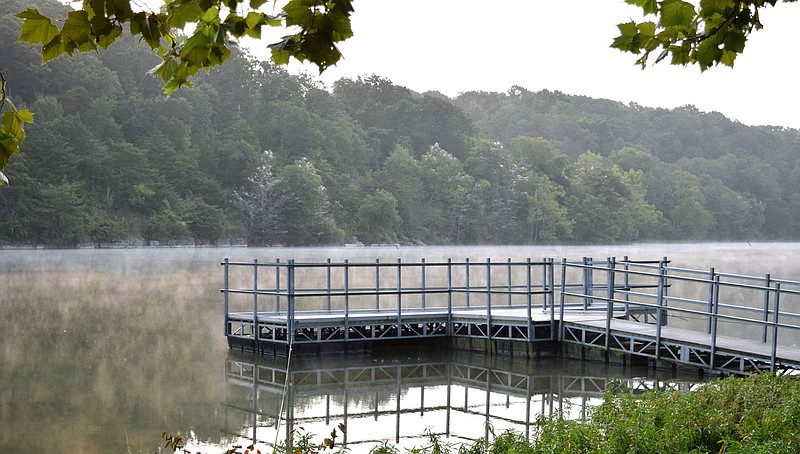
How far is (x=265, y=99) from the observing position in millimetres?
81312

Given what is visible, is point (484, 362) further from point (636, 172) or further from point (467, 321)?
point (636, 172)

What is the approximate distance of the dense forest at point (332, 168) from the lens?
63406 millimetres

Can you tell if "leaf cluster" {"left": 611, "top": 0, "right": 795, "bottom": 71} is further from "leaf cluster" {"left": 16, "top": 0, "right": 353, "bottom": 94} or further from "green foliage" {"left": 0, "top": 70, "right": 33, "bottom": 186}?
"green foliage" {"left": 0, "top": 70, "right": 33, "bottom": 186}

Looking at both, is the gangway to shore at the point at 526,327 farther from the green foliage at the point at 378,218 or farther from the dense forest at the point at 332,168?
the green foliage at the point at 378,218

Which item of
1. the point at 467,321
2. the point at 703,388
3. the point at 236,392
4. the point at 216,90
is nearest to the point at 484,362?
the point at 467,321

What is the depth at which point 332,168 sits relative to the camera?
76938 millimetres

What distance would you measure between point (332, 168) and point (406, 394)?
6373 cm

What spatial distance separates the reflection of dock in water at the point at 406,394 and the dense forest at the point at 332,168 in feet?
128

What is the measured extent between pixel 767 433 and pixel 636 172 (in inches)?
3596

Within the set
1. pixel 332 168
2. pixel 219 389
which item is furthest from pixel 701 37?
pixel 332 168

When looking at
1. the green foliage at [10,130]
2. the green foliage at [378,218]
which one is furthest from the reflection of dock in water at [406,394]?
the green foliage at [378,218]

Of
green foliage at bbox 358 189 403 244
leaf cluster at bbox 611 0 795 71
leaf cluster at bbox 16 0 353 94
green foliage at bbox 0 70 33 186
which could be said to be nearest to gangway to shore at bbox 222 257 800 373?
leaf cluster at bbox 611 0 795 71

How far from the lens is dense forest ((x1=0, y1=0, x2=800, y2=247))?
63406 mm

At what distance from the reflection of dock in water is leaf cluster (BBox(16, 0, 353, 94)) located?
678cm
